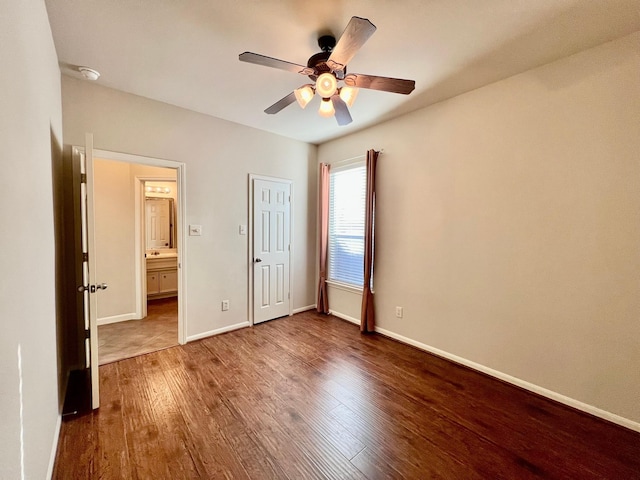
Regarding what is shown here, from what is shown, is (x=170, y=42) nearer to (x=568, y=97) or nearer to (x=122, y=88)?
(x=122, y=88)

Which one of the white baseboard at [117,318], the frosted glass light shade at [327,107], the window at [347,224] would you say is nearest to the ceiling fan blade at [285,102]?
the frosted glass light shade at [327,107]

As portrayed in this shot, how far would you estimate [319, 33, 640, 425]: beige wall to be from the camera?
6.19 feet

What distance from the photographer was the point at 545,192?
2197 mm

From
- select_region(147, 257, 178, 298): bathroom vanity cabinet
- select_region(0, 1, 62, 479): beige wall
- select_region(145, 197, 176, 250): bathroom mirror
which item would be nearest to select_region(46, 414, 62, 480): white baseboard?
select_region(0, 1, 62, 479): beige wall

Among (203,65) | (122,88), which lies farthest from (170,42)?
(122,88)

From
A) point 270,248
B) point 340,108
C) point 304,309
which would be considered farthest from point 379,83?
point 304,309

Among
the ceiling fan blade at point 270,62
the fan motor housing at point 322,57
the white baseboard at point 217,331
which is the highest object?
the fan motor housing at point 322,57

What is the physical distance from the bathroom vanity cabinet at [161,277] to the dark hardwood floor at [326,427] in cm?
249

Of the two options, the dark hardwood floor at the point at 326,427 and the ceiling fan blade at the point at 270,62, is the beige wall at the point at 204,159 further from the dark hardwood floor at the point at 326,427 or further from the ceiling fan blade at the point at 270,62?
the ceiling fan blade at the point at 270,62

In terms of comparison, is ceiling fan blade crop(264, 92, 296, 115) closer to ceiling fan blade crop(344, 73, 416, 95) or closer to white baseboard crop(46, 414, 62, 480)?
ceiling fan blade crop(344, 73, 416, 95)

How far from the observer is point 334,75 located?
1843mm

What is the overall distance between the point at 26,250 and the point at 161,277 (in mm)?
4285

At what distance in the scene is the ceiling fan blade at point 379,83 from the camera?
5.89ft

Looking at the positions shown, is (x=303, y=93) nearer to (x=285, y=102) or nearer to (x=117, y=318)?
(x=285, y=102)
